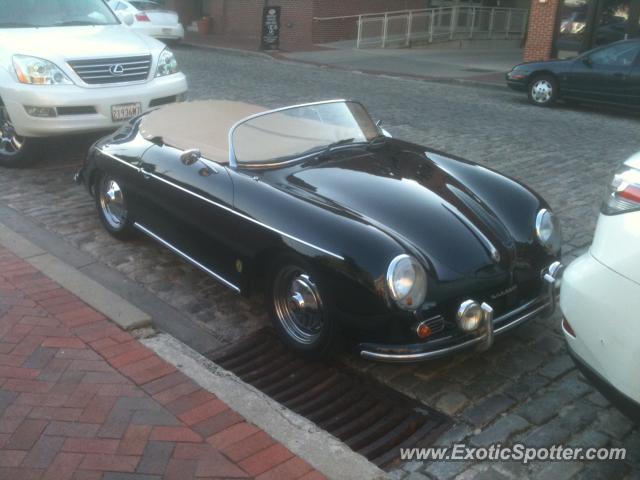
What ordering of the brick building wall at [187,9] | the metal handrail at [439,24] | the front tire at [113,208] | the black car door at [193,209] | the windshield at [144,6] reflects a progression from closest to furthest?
1. the black car door at [193,209]
2. the front tire at [113,208]
3. the metal handrail at [439,24]
4. the windshield at [144,6]
5. the brick building wall at [187,9]

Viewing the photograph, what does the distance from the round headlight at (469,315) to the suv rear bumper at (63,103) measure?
187 inches

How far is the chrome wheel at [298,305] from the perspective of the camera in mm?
3775

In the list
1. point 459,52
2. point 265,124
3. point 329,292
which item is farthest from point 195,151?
point 459,52

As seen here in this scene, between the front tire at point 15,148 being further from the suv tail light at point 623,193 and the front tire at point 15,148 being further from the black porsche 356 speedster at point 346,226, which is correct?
the suv tail light at point 623,193

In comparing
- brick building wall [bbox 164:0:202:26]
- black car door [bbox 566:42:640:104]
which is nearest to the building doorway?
black car door [bbox 566:42:640:104]

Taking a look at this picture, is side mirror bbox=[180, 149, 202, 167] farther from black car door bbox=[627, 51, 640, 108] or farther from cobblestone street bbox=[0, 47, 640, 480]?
black car door bbox=[627, 51, 640, 108]

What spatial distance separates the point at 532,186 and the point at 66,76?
4664mm

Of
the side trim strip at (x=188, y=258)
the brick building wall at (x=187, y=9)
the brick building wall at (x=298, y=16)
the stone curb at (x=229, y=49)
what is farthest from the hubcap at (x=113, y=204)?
the brick building wall at (x=187, y=9)

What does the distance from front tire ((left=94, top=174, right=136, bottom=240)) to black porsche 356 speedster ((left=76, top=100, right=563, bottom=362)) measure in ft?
0.27

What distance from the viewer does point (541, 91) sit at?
1300 centimetres

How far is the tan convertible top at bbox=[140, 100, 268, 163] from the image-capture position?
473 cm

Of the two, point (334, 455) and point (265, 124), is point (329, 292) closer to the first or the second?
point (334, 455)

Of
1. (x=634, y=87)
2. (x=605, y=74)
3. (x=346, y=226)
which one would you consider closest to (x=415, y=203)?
(x=346, y=226)

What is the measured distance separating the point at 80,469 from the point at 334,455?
1040mm
